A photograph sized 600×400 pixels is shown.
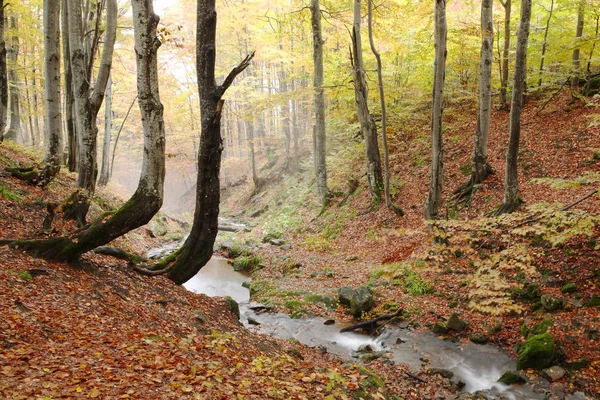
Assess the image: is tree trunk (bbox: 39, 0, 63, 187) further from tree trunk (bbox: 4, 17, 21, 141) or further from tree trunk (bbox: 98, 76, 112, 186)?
tree trunk (bbox: 4, 17, 21, 141)

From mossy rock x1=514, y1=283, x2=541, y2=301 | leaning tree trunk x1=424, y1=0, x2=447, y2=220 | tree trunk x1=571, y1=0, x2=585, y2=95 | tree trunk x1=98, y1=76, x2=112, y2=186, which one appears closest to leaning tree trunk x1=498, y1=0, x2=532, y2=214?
leaning tree trunk x1=424, y1=0, x2=447, y2=220

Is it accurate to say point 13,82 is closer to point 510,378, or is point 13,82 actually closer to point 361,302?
point 361,302

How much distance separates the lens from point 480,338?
7.31 metres

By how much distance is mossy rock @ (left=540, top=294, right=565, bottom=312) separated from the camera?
7.20 meters

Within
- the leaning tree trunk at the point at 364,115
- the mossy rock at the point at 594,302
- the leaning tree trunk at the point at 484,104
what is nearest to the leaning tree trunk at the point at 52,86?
the leaning tree trunk at the point at 364,115

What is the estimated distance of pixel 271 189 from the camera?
2661 centimetres

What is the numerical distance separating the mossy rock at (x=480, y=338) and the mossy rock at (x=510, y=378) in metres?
0.96

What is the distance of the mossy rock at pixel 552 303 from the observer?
7199 mm

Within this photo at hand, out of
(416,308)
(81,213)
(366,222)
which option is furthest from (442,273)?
(81,213)

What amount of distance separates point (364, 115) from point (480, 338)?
9.34 metres

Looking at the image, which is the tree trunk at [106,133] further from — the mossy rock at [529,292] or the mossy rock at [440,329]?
the mossy rock at [529,292]

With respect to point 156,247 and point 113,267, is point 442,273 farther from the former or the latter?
point 156,247

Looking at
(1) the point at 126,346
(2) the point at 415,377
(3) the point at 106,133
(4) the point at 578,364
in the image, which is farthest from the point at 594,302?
(3) the point at 106,133

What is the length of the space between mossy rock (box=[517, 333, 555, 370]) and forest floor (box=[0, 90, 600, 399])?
28 cm
